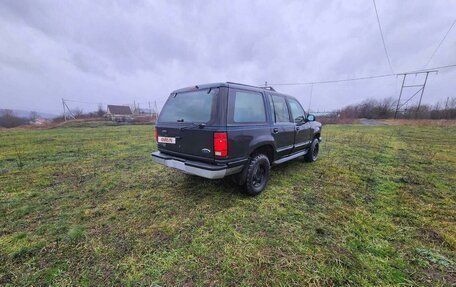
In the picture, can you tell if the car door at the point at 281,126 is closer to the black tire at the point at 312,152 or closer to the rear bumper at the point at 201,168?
the rear bumper at the point at 201,168

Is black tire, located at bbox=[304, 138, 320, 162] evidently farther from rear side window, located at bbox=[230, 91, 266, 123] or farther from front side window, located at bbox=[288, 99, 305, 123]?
rear side window, located at bbox=[230, 91, 266, 123]

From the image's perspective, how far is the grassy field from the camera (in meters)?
1.82

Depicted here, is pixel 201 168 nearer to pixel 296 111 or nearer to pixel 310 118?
pixel 296 111

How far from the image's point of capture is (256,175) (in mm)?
3447

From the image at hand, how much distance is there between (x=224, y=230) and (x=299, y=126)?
3.08 metres

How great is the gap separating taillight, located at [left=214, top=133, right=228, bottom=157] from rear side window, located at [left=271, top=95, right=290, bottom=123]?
4.89 feet

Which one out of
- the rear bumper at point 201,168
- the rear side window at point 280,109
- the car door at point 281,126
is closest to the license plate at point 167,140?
the rear bumper at point 201,168

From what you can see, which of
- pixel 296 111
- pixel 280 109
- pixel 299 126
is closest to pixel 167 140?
pixel 280 109

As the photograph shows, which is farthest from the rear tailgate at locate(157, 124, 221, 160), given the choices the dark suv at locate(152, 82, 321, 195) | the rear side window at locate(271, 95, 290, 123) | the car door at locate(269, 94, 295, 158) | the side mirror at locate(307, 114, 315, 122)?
the side mirror at locate(307, 114, 315, 122)

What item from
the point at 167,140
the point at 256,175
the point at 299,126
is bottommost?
the point at 256,175

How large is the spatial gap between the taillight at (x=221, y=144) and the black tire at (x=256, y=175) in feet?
2.15

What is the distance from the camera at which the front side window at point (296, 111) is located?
4509 mm

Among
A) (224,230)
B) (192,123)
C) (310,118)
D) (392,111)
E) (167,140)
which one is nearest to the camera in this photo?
(224,230)

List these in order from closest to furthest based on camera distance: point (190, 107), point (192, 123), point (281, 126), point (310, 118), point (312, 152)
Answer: point (192, 123)
point (190, 107)
point (281, 126)
point (310, 118)
point (312, 152)
